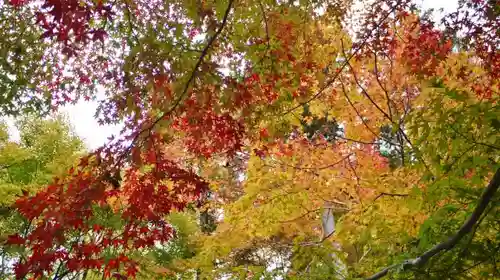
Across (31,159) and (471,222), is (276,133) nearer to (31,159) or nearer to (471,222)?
(471,222)

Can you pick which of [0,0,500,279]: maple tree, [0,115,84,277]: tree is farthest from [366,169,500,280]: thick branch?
[0,115,84,277]: tree

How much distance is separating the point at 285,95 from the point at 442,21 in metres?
1.79

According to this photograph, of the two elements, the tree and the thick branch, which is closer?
the thick branch

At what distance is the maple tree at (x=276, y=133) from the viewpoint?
2387 mm

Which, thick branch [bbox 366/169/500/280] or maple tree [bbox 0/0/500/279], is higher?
maple tree [bbox 0/0/500/279]

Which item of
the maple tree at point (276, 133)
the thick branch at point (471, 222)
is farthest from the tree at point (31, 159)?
the thick branch at point (471, 222)

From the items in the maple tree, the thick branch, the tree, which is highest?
the tree

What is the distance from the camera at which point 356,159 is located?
6590mm

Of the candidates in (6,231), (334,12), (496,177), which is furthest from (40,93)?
(6,231)

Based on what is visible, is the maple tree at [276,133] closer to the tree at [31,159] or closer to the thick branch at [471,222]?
the thick branch at [471,222]

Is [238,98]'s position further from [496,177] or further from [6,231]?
[6,231]

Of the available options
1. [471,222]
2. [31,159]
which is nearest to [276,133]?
[471,222]

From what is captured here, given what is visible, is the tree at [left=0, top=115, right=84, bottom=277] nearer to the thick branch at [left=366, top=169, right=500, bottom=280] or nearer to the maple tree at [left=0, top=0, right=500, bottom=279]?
the maple tree at [left=0, top=0, right=500, bottom=279]

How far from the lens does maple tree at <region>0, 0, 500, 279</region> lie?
7.83 feet
